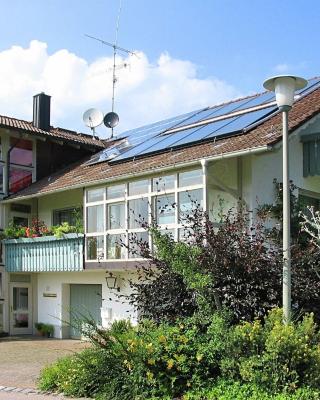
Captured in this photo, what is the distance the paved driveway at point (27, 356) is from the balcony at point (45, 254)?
2.32m

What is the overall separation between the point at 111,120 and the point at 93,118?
1390 millimetres

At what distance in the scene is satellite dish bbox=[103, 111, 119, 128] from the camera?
26984mm

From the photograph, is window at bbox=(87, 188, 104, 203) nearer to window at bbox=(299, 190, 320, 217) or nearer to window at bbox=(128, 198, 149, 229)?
window at bbox=(128, 198, 149, 229)

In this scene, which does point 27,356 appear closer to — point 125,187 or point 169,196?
point 125,187

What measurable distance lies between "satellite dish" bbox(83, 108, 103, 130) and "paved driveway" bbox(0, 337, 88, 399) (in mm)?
9977

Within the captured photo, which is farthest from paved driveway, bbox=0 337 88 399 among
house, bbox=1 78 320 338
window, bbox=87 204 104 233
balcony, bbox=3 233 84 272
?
window, bbox=87 204 104 233

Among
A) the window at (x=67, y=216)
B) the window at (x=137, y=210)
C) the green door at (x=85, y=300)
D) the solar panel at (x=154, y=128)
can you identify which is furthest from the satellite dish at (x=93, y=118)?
the window at (x=137, y=210)

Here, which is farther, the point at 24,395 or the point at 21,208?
the point at 21,208

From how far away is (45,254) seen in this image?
19.5 m

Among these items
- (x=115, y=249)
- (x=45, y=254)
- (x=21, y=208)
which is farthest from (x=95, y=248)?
(x=21, y=208)

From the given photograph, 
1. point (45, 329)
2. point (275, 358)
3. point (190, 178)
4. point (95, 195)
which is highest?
point (190, 178)

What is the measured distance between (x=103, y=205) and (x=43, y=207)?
5.87 metres

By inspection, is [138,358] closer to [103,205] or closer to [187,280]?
[187,280]

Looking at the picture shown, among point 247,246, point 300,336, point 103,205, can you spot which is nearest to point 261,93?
point 103,205
